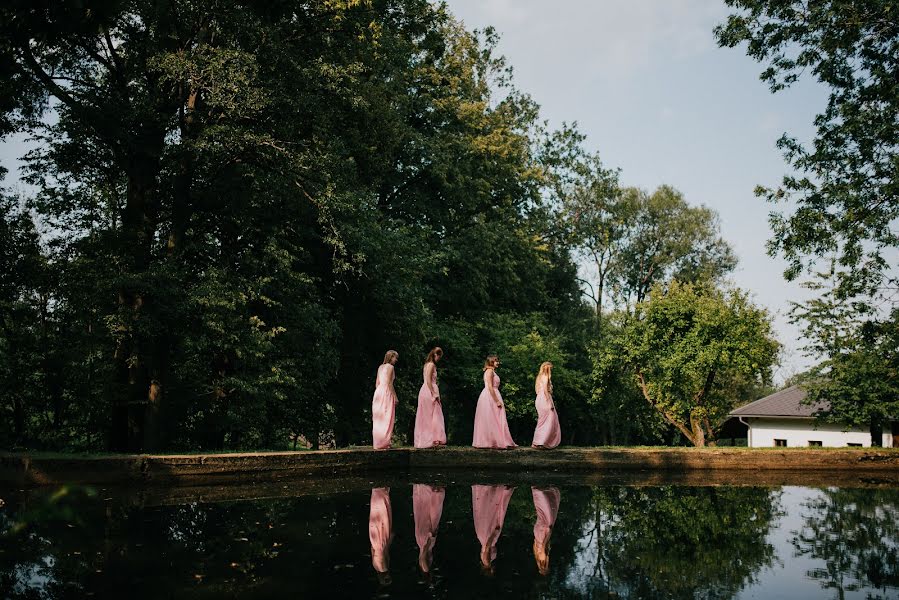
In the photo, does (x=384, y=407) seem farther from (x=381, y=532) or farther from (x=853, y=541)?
(x=853, y=541)

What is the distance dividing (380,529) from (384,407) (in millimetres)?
7969

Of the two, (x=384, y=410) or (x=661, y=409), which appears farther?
(x=661, y=409)

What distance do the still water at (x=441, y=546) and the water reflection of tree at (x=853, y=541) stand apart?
0.03 m

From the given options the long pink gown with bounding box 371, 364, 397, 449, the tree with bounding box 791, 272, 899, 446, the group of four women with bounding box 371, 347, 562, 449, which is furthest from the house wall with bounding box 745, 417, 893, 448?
the long pink gown with bounding box 371, 364, 397, 449

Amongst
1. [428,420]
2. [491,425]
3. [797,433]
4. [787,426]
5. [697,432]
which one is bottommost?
[797,433]

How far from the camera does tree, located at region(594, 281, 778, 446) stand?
20844 mm

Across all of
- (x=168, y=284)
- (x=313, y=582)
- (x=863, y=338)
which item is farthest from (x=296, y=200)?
(x=863, y=338)

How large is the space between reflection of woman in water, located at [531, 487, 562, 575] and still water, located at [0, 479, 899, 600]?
33 millimetres

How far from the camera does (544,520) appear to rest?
818cm

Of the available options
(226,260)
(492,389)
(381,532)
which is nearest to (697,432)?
(492,389)

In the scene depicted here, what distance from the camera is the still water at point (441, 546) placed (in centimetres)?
518

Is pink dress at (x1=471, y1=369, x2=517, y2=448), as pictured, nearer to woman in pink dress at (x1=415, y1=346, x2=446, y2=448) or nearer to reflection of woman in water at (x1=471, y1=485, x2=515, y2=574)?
woman in pink dress at (x1=415, y1=346, x2=446, y2=448)

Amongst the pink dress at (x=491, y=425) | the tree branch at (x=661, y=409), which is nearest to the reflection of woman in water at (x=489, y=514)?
the pink dress at (x=491, y=425)

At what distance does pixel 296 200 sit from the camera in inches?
674
